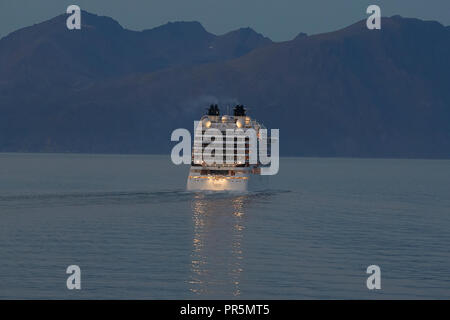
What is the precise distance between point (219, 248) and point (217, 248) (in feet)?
0.49

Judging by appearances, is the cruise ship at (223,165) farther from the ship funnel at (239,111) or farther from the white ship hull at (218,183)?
the ship funnel at (239,111)

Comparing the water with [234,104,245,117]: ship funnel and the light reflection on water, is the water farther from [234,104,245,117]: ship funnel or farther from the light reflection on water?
[234,104,245,117]: ship funnel

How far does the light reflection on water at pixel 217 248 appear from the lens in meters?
44.5

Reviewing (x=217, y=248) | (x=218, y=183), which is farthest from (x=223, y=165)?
(x=217, y=248)

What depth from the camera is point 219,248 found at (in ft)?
195

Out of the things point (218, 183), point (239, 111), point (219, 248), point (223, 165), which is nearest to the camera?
point (219, 248)

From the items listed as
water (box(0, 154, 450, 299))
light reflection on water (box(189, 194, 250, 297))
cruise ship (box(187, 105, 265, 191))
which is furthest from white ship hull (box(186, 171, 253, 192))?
light reflection on water (box(189, 194, 250, 297))

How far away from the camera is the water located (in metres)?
43.3

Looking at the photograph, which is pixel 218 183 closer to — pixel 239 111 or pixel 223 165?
pixel 223 165

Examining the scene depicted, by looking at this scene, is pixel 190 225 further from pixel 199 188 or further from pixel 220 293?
pixel 199 188

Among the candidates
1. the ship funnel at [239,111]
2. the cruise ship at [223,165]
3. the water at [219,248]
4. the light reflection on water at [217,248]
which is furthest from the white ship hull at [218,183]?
the ship funnel at [239,111]

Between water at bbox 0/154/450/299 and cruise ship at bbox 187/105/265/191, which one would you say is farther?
cruise ship at bbox 187/105/265/191

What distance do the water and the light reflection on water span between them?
0.08 meters

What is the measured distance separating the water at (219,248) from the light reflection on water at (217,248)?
8 centimetres
